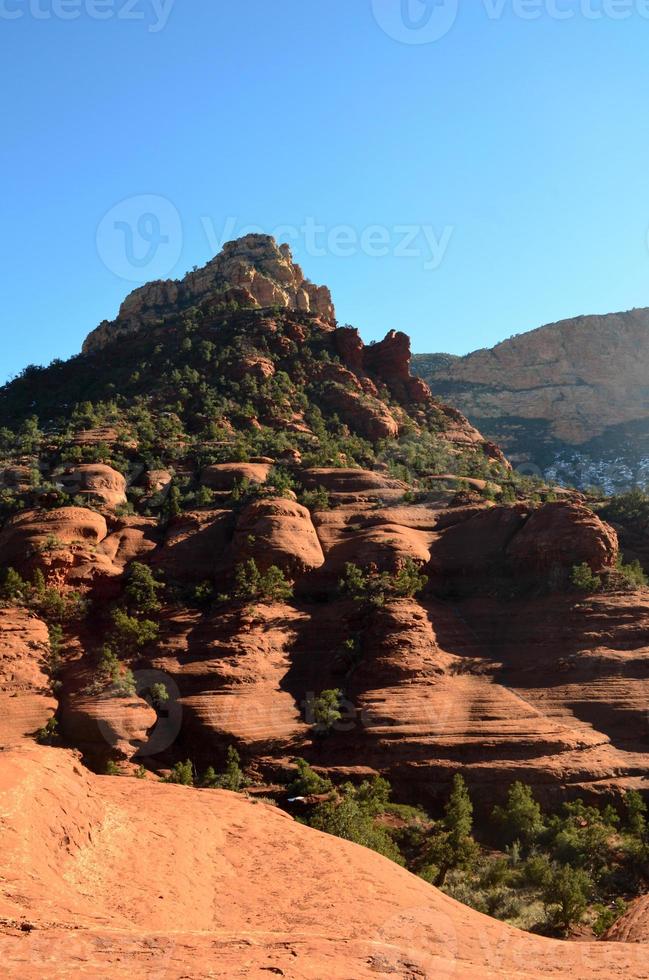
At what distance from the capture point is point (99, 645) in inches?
1255

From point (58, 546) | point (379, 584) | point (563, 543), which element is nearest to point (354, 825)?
point (379, 584)

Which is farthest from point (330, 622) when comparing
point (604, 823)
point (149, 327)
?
point (149, 327)

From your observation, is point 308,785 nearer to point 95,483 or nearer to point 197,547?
point 197,547

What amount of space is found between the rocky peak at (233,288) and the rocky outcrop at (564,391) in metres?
31.8

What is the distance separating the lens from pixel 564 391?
101 meters

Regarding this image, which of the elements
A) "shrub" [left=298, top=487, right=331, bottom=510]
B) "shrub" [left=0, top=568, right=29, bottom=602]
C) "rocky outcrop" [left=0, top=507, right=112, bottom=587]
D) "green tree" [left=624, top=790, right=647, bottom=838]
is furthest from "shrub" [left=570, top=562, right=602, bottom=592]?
"shrub" [left=0, top=568, right=29, bottom=602]

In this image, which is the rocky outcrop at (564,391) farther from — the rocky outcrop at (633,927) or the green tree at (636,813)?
the rocky outcrop at (633,927)

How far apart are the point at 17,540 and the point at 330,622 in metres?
14.6

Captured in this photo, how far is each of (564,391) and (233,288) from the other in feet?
170

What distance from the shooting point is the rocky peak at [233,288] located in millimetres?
70250

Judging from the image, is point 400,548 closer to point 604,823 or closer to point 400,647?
point 400,647

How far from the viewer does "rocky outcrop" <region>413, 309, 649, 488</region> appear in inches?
3652

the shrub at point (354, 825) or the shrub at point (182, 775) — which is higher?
the shrub at point (182, 775)

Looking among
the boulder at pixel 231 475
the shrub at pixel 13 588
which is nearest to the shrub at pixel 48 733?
the shrub at pixel 13 588
